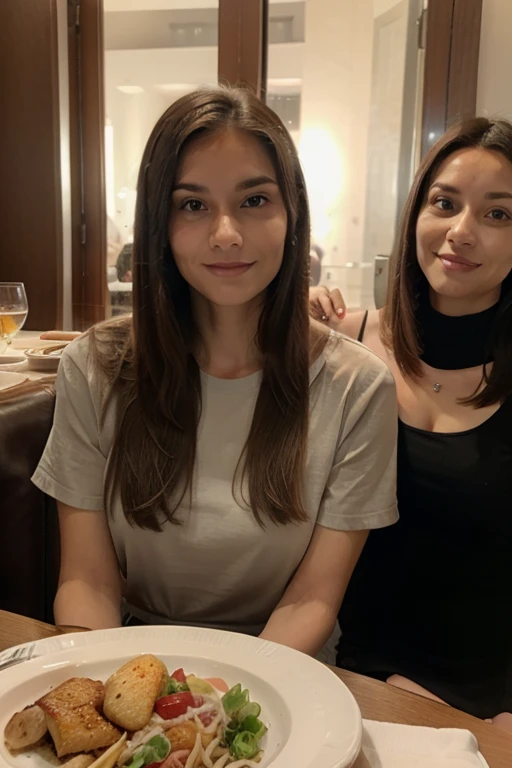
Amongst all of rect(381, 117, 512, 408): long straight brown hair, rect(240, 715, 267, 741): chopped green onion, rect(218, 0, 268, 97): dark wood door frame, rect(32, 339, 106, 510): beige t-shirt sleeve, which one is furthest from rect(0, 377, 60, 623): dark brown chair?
rect(218, 0, 268, 97): dark wood door frame

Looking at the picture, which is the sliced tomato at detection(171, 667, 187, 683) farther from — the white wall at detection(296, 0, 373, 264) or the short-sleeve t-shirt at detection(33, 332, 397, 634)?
the white wall at detection(296, 0, 373, 264)

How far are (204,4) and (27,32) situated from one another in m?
0.77

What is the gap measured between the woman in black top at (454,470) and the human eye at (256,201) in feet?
1.31

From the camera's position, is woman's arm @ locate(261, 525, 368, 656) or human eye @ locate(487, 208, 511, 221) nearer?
woman's arm @ locate(261, 525, 368, 656)

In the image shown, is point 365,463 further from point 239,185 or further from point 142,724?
point 142,724

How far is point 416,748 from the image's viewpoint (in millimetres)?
642

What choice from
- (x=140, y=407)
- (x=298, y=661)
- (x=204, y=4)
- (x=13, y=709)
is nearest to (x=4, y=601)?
(x=140, y=407)

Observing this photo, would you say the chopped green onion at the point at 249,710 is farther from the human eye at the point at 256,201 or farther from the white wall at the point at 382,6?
the white wall at the point at 382,6

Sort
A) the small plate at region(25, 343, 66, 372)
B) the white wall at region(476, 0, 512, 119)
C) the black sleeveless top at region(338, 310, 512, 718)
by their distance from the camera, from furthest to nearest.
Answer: the white wall at region(476, 0, 512, 119) → the small plate at region(25, 343, 66, 372) → the black sleeveless top at region(338, 310, 512, 718)

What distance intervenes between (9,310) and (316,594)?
4.19 ft

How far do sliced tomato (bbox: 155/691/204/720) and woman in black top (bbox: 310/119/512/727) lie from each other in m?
0.68

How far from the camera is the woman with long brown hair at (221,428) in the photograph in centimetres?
114

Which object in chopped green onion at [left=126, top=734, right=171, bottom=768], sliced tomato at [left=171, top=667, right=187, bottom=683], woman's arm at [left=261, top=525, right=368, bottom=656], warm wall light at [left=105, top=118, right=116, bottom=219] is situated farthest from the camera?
warm wall light at [left=105, top=118, right=116, bottom=219]

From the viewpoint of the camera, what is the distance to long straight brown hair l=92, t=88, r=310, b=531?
1.14 metres
